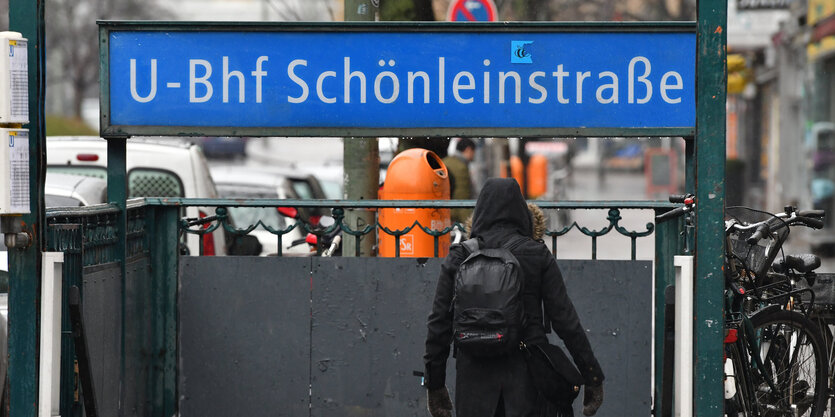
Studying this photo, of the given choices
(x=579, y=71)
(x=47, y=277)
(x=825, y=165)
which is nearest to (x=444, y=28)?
(x=579, y=71)

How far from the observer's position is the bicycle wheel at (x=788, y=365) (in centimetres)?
617

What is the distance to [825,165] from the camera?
20.2 m

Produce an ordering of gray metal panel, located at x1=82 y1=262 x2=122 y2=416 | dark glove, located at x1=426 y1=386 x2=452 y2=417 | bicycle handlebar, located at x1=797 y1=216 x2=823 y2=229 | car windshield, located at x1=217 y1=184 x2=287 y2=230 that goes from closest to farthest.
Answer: dark glove, located at x1=426 y1=386 x2=452 y2=417, gray metal panel, located at x1=82 y1=262 x2=122 y2=416, bicycle handlebar, located at x1=797 y1=216 x2=823 y2=229, car windshield, located at x1=217 y1=184 x2=287 y2=230

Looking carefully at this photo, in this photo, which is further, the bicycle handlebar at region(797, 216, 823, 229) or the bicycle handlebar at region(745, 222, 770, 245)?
the bicycle handlebar at region(797, 216, 823, 229)

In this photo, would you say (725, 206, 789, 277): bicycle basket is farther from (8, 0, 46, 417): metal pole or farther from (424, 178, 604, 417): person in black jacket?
(8, 0, 46, 417): metal pole

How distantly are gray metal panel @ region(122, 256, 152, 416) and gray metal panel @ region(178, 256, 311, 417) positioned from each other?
186 mm

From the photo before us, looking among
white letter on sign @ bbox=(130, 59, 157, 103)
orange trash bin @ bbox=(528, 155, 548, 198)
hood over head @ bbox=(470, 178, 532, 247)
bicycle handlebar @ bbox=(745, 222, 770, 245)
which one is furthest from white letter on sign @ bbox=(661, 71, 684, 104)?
orange trash bin @ bbox=(528, 155, 548, 198)

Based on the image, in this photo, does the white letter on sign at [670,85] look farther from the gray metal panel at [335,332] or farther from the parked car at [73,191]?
the parked car at [73,191]

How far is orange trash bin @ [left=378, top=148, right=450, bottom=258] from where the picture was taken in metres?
7.50

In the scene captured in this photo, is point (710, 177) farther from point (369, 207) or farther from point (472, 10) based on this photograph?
point (472, 10)

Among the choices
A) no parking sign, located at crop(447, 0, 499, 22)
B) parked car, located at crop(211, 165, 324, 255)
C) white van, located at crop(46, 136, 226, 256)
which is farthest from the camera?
no parking sign, located at crop(447, 0, 499, 22)

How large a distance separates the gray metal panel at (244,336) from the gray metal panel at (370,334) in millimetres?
91

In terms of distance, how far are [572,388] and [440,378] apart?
0.53 m

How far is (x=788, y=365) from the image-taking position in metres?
6.38
